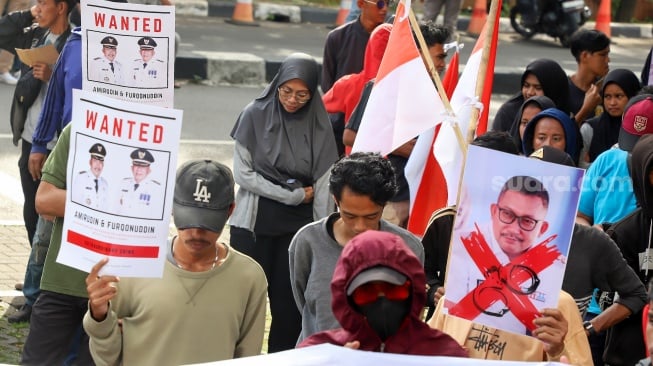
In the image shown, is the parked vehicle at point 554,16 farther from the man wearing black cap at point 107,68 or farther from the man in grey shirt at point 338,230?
the man in grey shirt at point 338,230

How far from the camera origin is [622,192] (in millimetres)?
6148

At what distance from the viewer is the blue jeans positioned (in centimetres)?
625

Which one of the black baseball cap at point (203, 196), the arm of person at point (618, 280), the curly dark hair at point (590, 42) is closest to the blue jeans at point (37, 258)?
the black baseball cap at point (203, 196)

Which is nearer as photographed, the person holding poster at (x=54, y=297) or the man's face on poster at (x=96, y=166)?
the man's face on poster at (x=96, y=166)

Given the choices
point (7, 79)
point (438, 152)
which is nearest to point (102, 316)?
point (438, 152)

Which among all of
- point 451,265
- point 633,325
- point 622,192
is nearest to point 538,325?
point 451,265

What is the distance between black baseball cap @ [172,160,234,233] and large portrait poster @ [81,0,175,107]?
1.25 m

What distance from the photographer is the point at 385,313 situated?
3875mm

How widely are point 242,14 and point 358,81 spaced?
35.1 ft

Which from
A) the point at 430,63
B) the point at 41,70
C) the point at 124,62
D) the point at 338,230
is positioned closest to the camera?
the point at 338,230

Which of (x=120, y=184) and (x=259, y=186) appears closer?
(x=120, y=184)

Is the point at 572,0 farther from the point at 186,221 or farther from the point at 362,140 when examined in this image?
the point at 186,221

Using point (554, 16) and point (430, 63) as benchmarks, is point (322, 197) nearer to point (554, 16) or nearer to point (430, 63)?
point (430, 63)

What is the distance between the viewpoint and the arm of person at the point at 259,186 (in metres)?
6.71
